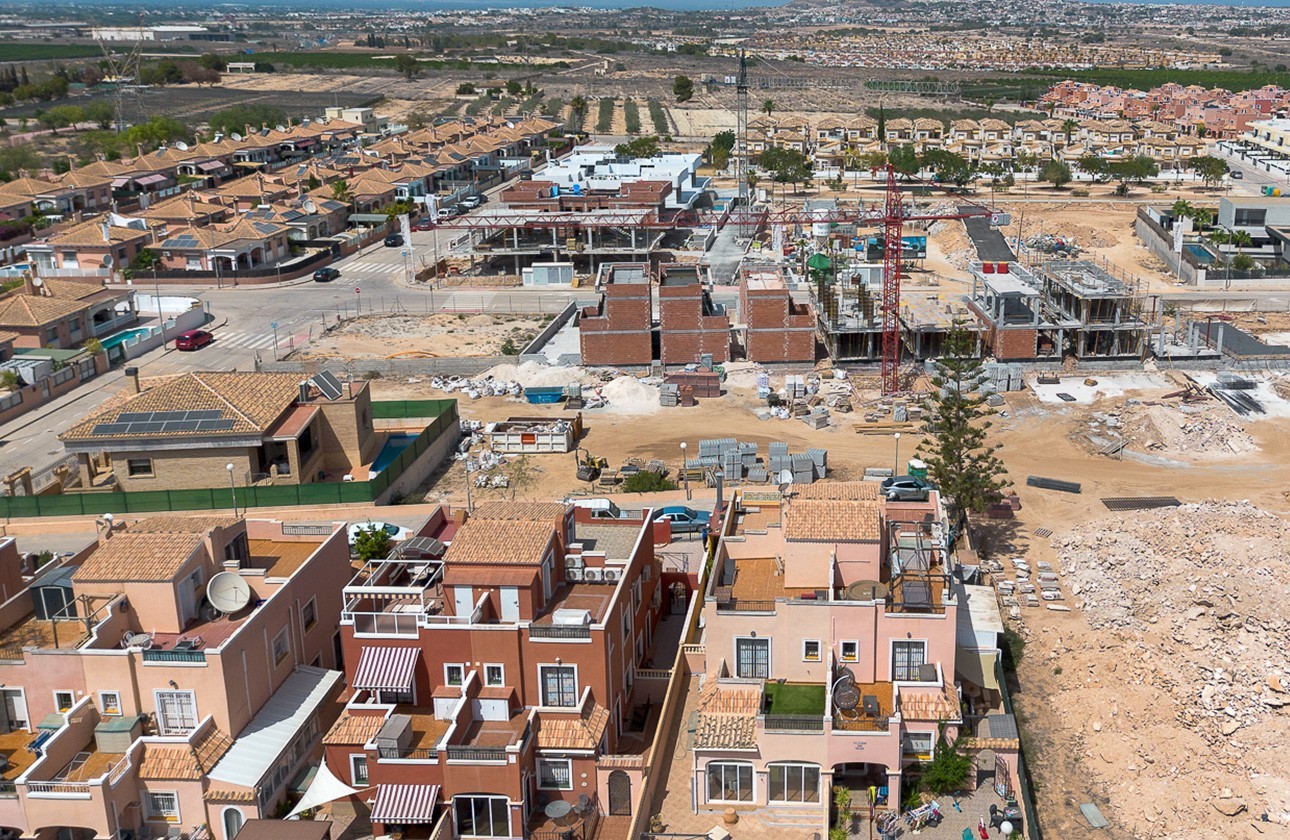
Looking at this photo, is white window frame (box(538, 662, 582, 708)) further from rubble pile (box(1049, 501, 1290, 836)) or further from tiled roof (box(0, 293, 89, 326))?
tiled roof (box(0, 293, 89, 326))

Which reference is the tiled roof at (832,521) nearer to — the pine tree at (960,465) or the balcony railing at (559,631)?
the balcony railing at (559,631)

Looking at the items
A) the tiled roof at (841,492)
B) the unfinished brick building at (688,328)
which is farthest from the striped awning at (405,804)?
the unfinished brick building at (688,328)

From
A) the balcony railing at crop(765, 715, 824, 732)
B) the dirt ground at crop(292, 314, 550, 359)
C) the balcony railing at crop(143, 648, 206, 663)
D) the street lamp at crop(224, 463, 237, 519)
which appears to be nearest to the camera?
the balcony railing at crop(765, 715, 824, 732)

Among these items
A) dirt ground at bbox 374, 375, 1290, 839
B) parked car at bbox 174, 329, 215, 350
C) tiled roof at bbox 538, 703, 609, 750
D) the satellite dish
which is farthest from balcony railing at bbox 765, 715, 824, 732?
parked car at bbox 174, 329, 215, 350

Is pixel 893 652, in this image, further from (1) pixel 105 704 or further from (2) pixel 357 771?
(1) pixel 105 704

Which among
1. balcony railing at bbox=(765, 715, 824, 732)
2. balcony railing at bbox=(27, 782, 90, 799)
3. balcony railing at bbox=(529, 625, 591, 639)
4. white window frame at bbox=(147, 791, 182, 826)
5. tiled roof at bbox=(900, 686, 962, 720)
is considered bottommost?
white window frame at bbox=(147, 791, 182, 826)

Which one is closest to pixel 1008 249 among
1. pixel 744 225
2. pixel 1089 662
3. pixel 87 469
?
pixel 744 225

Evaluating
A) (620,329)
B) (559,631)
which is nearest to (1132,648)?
(559,631)
